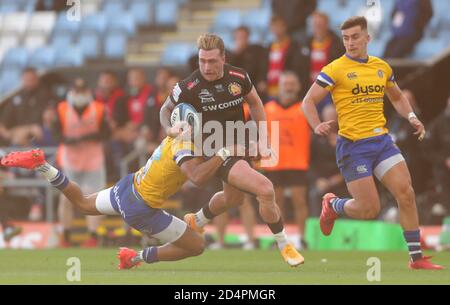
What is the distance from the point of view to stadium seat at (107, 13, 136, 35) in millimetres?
25250

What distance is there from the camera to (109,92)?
20281mm

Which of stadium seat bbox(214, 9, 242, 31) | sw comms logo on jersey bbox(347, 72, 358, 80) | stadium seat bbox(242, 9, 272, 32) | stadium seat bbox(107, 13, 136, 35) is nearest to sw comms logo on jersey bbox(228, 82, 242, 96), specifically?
sw comms logo on jersey bbox(347, 72, 358, 80)

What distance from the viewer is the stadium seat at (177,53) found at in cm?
2342

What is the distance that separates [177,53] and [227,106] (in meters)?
11.9

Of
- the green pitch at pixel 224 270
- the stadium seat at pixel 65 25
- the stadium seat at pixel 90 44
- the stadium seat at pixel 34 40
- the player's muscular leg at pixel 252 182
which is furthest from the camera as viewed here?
the stadium seat at pixel 34 40

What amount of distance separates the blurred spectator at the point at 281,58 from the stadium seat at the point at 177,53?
177 inches

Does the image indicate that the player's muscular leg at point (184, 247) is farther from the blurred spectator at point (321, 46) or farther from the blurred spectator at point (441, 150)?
the blurred spectator at point (321, 46)

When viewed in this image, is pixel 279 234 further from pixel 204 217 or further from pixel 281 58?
pixel 281 58

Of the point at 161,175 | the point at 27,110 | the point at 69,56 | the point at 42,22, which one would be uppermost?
the point at 42,22

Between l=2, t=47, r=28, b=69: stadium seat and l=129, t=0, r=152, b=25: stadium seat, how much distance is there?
2.44 metres

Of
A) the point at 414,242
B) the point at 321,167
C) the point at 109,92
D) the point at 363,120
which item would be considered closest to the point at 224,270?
the point at 414,242

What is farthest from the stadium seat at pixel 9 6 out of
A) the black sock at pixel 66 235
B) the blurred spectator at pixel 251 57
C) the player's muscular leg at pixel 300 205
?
the player's muscular leg at pixel 300 205
